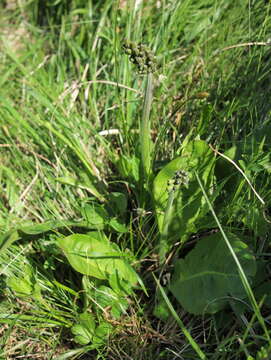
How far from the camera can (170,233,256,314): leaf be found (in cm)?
144

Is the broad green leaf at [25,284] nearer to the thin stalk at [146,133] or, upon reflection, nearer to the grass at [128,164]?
the grass at [128,164]

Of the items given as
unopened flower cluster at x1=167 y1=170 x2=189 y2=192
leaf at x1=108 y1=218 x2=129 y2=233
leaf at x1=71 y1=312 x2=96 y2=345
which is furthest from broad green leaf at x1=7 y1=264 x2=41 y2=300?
unopened flower cluster at x1=167 y1=170 x2=189 y2=192

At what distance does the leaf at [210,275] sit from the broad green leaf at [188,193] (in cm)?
9

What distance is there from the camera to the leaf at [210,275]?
4.71ft

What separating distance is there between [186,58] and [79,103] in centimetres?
58

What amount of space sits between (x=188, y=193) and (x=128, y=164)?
29 centimetres

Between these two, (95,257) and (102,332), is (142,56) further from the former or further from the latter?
(102,332)

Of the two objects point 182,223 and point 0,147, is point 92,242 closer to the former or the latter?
point 182,223

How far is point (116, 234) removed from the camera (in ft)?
5.86

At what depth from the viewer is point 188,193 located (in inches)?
63.1

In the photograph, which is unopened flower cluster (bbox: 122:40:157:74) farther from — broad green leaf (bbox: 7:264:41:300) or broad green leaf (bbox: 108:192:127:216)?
broad green leaf (bbox: 7:264:41:300)

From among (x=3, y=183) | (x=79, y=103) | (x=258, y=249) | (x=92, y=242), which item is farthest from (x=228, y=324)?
(x=79, y=103)

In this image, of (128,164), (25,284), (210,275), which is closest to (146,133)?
(128,164)

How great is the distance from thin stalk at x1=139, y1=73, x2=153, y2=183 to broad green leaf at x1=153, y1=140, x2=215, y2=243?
0.10 meters
